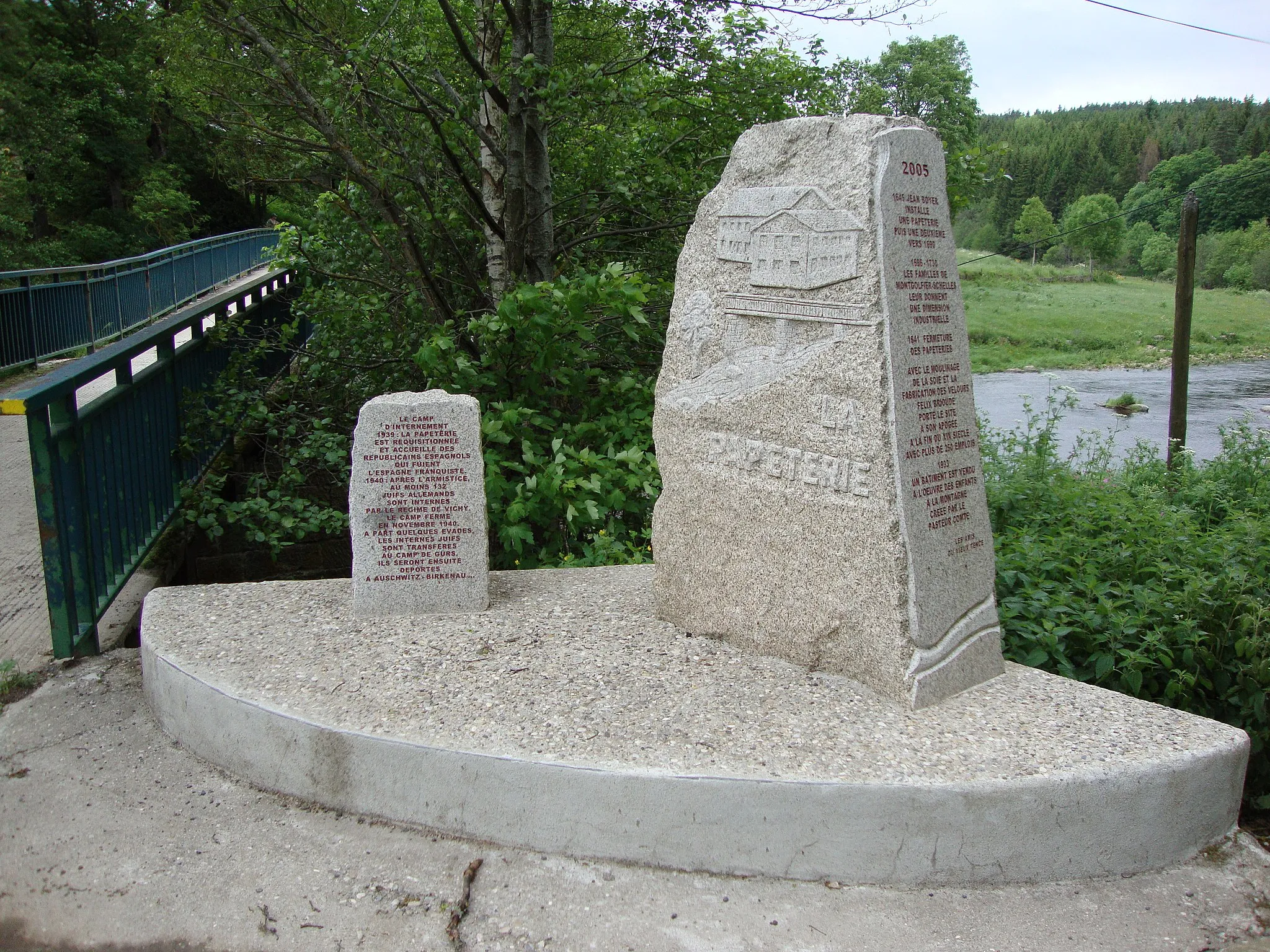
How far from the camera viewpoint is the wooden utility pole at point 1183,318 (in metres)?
8.05

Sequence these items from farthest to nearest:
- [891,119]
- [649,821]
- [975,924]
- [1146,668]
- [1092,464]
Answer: [1092,464], [1146,668], [891,119], [649,821], [975,924]

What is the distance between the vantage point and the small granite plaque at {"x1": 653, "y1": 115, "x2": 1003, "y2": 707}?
3252mm

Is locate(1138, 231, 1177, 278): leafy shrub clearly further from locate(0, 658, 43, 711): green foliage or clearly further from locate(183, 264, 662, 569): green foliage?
locate(0, 658, 43, 711): green foliage

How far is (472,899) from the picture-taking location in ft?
9.04

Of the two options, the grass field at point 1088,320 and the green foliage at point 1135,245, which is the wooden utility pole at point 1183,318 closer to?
the grass field at point 1088,320

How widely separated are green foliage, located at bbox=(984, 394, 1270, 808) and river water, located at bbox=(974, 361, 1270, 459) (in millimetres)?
5981

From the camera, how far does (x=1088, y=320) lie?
28969mm

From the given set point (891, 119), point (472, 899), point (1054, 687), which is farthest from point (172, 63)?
point (1054, 687)

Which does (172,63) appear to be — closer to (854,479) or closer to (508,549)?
(508,549)

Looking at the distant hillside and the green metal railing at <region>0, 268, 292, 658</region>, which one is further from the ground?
the distant hillside

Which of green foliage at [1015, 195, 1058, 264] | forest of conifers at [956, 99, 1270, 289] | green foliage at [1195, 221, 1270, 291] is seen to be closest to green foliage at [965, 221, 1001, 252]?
forest of conifers at [956, 99, 1270, 289]

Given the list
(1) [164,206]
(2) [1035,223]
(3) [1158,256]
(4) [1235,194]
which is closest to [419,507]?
(4) [1235,194]

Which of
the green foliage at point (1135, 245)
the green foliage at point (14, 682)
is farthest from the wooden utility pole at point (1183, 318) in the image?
the green foliage at point (1135, 245)

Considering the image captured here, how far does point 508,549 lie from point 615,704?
2.32 meters
